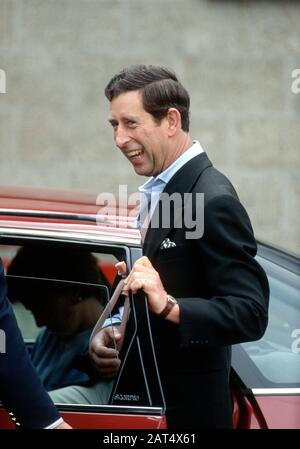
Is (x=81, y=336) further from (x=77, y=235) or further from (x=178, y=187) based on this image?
(x=178, y=187)

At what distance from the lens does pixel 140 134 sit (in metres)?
2.70

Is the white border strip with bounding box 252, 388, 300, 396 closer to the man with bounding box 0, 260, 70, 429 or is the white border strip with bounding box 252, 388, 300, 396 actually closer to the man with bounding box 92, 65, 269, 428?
the man with bounding box 92, 65, 269, 428

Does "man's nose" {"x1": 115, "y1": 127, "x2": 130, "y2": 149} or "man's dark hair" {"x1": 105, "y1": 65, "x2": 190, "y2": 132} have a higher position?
"man's dark hair" {"x1": 105, "y1": 65, "x2": 190, "y2": 132}

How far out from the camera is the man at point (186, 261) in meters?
2.52

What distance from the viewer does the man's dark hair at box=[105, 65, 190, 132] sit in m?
2.71

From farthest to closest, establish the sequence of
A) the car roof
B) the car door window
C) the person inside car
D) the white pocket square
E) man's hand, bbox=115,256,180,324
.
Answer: the person inside car, the car roof, the car door window, the white pocket square, man's hand, bbox=115,256,180,324

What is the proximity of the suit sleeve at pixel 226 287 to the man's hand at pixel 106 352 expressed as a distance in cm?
50

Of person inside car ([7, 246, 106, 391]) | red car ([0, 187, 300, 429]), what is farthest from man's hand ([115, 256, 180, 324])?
person inside car ([7, 246, 106, 391])

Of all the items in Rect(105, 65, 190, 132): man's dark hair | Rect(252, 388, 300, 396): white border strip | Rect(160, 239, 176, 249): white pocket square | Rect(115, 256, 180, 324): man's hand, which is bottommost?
Rect(252, 388, 300, 396): white border strip

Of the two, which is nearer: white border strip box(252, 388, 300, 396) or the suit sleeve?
the suit sleeve

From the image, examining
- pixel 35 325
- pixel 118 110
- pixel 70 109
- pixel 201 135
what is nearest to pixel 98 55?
pixel 70 109

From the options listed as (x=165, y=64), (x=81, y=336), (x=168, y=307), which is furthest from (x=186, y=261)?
(x=165, y=64)

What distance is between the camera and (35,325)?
4.18 m

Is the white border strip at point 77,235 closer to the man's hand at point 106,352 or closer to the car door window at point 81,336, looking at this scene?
the car door window at point 81,336
